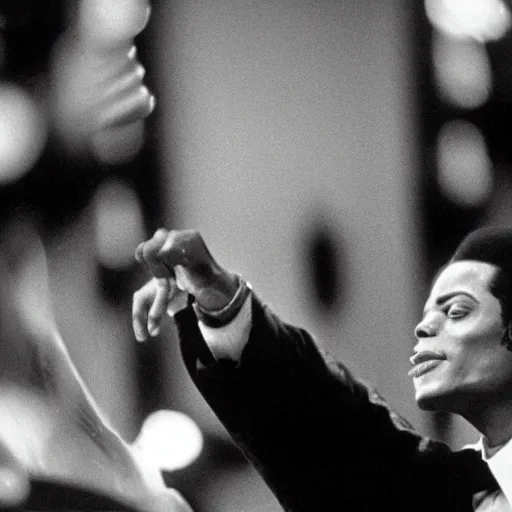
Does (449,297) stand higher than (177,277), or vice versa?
(177,277)

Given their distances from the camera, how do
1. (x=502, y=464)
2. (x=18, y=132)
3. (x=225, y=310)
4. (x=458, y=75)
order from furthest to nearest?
1. (x=458, y=75)
2. (x=18, y=132)
3. (x=502, y=464)
4. (x=225, y=310)

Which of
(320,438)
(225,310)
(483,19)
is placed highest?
(483,19)

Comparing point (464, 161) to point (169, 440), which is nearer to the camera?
point (169, 440)

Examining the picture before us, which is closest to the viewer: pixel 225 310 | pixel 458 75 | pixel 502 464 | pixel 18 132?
pixel 225 310

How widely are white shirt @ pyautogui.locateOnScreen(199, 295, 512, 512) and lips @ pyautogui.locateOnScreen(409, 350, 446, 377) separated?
15cm

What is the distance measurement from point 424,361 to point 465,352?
67 millimetres

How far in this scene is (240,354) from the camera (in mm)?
1312

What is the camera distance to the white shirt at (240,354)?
1.30 m

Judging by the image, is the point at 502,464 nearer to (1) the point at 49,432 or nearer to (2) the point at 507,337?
(2) the point at 507,337

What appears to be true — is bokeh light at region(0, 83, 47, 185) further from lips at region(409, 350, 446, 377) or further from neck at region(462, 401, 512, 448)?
neck at region(462, 401, 512, 448)

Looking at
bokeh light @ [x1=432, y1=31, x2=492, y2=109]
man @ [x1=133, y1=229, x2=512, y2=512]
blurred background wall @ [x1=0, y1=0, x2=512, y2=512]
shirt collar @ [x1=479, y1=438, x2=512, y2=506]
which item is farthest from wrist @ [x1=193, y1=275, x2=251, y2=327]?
bokeh light @ [x1=432, y1=31, x2=492, y2=109]


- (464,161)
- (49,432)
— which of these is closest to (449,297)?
(464,161)

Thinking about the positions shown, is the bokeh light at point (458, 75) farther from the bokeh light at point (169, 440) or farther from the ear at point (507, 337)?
the bokeh light at point (169, 440)

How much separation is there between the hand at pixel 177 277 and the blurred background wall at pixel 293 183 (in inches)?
3.7
